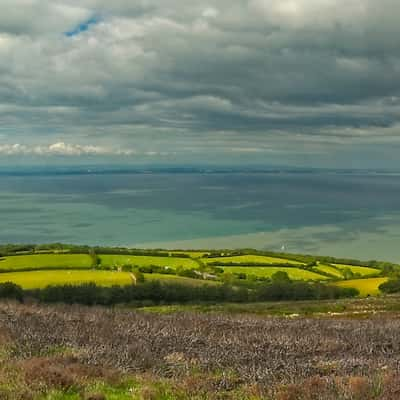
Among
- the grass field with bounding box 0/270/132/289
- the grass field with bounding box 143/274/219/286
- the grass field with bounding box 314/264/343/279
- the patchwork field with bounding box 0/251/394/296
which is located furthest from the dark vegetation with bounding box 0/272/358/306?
the grass field with bounding box 314/264/343/279

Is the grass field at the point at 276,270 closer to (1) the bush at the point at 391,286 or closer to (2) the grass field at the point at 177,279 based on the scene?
(2) the grass field at the point at 177,279

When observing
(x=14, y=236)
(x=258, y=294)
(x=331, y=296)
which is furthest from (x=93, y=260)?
(x=14, y=236)

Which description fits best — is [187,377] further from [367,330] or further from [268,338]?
[367,330]

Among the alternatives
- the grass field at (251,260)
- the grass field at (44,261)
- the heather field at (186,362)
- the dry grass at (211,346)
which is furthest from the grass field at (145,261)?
the heather field at (186,362)

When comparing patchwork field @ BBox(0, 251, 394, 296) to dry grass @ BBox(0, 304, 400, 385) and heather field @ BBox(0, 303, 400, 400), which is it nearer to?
dry grass @ BBox(0, 304, 400, 385)

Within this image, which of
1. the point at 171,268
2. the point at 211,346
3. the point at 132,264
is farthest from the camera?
the point at 171,268

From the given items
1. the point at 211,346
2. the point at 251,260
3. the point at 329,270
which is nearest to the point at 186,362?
the point at 211,346

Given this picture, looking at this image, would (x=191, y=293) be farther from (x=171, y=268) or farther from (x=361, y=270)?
(x=361, y=270)
